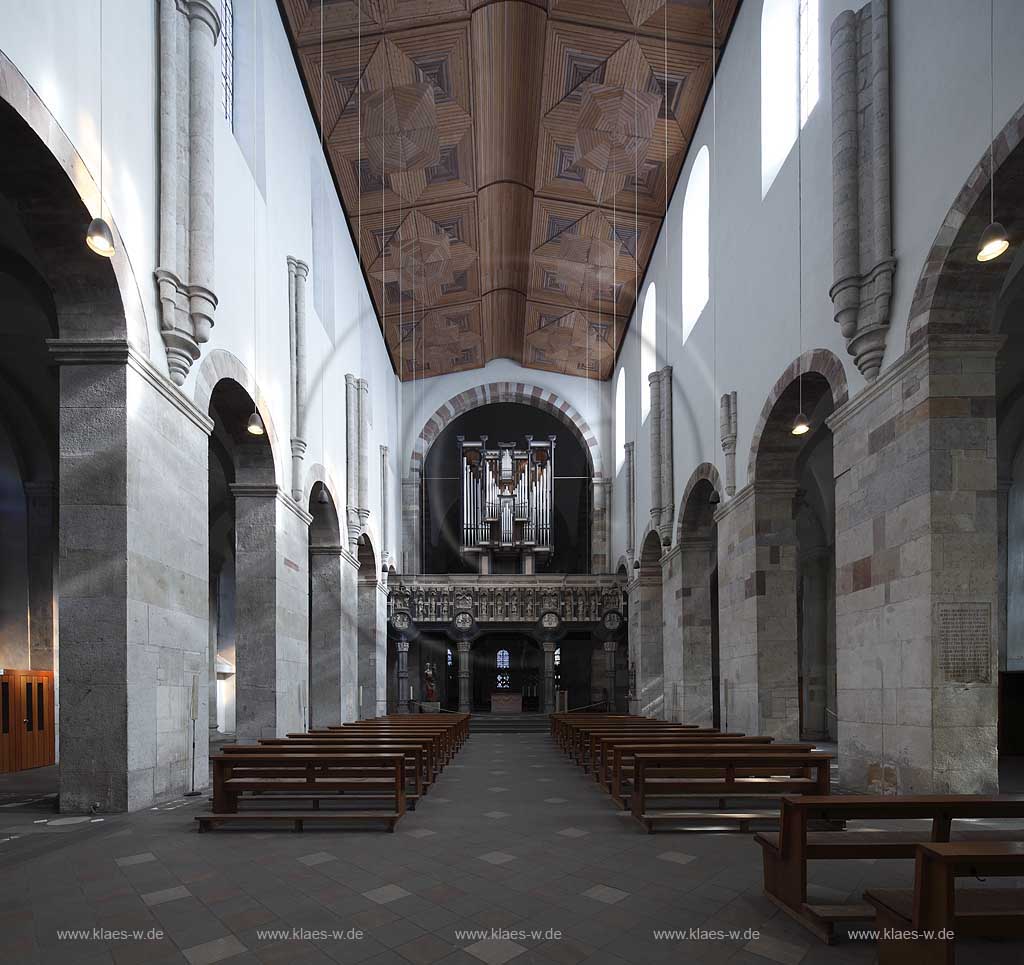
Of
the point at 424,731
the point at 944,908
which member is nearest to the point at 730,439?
the point at 424,731

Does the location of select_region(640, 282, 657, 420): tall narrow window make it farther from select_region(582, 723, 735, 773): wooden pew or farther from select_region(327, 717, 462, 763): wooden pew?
select_region(582, 723, 735, 773): wooden pew

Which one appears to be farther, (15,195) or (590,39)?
(590,39)

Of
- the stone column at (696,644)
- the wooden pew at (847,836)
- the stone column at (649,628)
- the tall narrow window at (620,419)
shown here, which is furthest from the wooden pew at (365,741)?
the tall narrow window at (620,419)

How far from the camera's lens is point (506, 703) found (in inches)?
931

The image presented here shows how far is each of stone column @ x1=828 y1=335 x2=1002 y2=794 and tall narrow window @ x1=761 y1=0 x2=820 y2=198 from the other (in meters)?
4.43

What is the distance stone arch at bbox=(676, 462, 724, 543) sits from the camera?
535 inches

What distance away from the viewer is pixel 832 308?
898 cm

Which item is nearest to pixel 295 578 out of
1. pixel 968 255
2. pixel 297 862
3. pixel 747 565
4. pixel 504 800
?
pixel 504 800

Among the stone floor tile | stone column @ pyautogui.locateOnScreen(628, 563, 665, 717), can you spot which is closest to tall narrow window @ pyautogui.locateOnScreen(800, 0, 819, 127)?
the stone floor tile

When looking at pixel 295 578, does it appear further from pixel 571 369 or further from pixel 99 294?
pixel 571 369

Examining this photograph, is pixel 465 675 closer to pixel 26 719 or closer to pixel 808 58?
pixel 26 719

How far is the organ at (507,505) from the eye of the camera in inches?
1034

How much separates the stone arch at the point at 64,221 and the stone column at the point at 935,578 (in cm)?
685

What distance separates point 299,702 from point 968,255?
1072 cm
